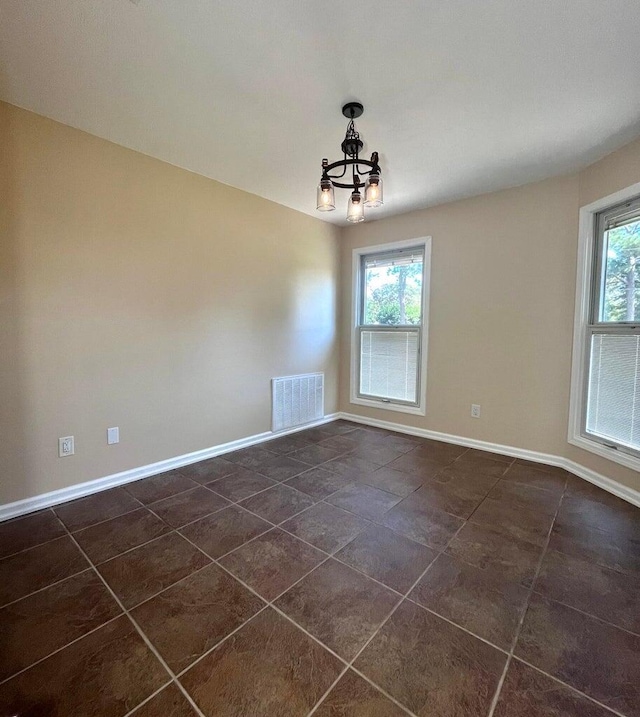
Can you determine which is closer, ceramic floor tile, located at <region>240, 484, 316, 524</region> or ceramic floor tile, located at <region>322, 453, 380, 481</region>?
ceramic floor tile, located at <region>240, 484, 316, 524</region>

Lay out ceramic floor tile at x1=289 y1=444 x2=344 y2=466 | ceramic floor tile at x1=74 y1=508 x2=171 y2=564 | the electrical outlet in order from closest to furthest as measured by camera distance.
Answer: ceramic floor tile at x1=74 y1=508 x2=171 y2=564 → the electrical outlet → ceramic floor tile at x1=289 y1=444 x2=344 y2=466

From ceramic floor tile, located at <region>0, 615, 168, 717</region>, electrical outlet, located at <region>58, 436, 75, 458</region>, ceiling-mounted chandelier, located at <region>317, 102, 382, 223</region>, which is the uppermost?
ceiling-mounted chandelier, located at <region>317, 102, 382, 223</region>

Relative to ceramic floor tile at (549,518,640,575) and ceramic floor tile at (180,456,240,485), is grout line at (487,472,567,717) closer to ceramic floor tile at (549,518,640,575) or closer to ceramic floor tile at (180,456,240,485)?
ceramic floor tile at (549,518,640,575)

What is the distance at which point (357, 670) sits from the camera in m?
1.18

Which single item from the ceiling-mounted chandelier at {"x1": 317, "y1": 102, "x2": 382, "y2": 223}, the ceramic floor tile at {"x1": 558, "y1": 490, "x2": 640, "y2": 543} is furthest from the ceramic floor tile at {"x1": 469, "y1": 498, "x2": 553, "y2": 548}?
the ceiling-mounted chandelier at {"x1": 317, "y1": 102, "x2": 382, "y2": 223}

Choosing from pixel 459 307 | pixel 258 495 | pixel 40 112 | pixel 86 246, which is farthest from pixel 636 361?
pixel 40 112

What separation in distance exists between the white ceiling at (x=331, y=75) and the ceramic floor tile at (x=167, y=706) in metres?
2.47

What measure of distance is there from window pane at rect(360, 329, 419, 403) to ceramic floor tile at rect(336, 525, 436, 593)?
2.11 metres

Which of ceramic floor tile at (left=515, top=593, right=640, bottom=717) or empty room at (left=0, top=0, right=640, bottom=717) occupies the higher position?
empty room at (left=0, top=0, right=640, bottom=717)

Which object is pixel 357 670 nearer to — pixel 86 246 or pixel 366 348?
pixel 86 246

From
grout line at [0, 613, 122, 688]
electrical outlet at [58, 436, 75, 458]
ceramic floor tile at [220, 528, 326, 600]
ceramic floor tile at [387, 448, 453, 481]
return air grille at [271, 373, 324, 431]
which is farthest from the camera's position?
return air grille at [271, 373, 324, 431]

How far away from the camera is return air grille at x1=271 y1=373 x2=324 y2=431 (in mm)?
3674

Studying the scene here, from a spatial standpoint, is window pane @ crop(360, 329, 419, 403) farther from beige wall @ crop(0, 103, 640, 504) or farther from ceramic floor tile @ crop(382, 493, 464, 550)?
ceramic floor tile @ crop(382, 493, 464, 550)

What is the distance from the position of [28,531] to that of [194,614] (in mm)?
1257
